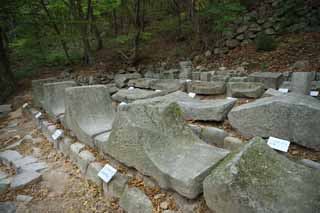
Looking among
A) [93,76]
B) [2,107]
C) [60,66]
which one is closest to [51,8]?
[60,66]


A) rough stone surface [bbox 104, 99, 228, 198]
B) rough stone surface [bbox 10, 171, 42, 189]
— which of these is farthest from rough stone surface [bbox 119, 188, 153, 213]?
rough stone surface [bbox 10, 171, 42, 189]

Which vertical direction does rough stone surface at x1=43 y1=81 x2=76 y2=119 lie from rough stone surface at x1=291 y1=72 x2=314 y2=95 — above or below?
below

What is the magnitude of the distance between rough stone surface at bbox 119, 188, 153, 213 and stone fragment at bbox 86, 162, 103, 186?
16.7 inches

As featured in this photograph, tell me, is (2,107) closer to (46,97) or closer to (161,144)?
(46,97)

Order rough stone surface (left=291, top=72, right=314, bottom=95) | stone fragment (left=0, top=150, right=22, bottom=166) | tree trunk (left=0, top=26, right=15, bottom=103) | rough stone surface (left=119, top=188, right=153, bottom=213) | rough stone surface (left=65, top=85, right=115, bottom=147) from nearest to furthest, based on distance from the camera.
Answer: rough stone surface (left=119, top=188, right=153, bottom=213) → rough stone surface (left=65, top=85, right=115, bottom=147) → stone fragment (left=0, top=150, right=22, bottom=166) → rough stone surface (left=291, top=72, right=314, bottom=95) → tree trunk (left=0, top=26, right=15, bottom=103)

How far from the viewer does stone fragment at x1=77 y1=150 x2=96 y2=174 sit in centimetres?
211

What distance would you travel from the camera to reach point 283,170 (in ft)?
3.77

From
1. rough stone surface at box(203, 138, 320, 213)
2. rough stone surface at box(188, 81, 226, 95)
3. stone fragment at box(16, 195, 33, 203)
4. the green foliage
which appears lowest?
stone fragment at box(16, 195, 33, 203)

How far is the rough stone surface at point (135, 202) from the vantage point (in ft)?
4.81

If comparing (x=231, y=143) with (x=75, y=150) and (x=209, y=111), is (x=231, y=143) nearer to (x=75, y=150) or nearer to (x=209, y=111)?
(x=209, y=111)

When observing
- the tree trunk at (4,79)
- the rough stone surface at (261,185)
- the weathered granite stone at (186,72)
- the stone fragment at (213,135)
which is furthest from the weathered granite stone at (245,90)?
the tree trunk at (4,79)

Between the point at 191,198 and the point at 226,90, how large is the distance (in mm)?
2633

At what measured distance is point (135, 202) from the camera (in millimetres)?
1529

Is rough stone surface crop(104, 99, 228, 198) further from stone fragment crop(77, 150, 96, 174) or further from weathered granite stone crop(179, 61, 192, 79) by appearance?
weathered granite stone crop(179, 61, 192, 79)
